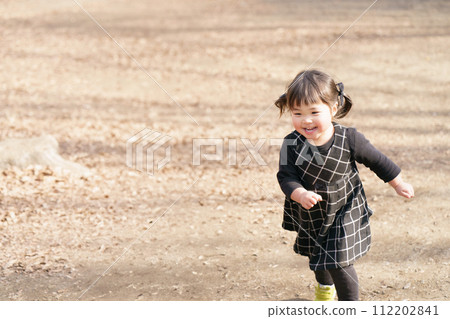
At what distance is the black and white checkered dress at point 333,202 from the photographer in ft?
9.11

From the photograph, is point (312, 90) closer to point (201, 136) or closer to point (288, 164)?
point (288, 164)

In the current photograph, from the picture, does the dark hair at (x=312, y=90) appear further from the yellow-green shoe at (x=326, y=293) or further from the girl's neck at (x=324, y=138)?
the yellow-green shoe at (x=326, y=293)

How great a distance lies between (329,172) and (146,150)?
3755mm

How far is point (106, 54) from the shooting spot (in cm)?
1036

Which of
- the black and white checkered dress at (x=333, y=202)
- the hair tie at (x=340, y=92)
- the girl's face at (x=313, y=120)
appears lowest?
the black and white checkered dress at (x=333, y=202)

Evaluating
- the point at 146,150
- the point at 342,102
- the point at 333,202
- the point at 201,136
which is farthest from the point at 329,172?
the point at 201,136

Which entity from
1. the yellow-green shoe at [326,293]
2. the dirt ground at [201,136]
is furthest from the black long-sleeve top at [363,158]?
the dirt ground at [201,136]

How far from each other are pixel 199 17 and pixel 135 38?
255cm

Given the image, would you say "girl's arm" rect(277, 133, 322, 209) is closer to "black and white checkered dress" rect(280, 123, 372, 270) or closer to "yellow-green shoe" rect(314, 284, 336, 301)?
"black and white checkered dress" rect(280, 123, 372, 270)

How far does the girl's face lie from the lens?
2701 mm

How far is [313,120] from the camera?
2.70 metres

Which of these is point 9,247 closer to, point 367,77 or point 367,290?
point 367,290

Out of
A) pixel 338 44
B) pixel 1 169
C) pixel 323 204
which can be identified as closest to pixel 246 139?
pixel 1 169

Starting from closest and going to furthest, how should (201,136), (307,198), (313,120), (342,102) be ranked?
(307,198), (313,120), (342,102), (201,136)
